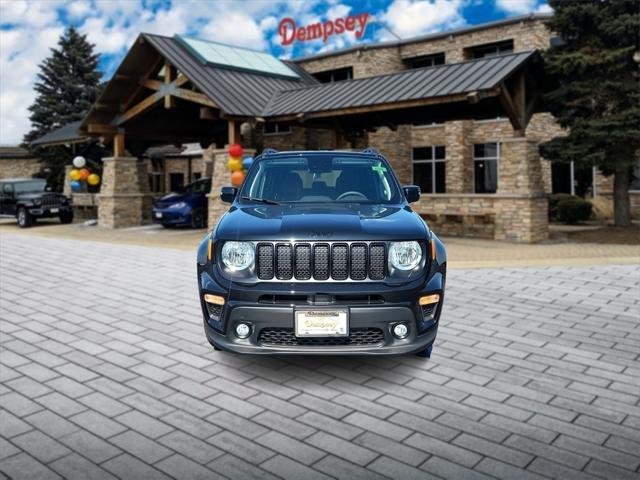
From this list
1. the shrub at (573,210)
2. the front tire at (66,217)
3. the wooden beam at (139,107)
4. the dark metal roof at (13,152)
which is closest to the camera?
the wooden beam at (139,107)

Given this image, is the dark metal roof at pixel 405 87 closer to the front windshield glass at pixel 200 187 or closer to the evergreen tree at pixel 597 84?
the evergreen tree at pixel 597 84

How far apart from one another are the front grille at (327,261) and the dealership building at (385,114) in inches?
424

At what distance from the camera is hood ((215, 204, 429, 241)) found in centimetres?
486

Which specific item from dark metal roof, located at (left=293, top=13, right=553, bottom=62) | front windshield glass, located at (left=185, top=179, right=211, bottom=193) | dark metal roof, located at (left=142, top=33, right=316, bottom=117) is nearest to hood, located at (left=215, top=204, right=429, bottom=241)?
dark metal roof, located at (left=142, top=33, right=316, bottom=117)

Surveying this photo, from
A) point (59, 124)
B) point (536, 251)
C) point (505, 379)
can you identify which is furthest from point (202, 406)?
point (59, 124)

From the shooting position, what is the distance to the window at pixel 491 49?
2717cm

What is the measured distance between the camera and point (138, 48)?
2062 cm

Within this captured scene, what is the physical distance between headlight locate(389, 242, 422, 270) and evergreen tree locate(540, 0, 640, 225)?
1306cm

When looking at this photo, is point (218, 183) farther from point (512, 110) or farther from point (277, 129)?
point (277, 129)

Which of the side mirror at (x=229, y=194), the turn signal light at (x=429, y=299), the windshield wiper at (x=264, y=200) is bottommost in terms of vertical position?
the turn signal light at (x=429, y=299)

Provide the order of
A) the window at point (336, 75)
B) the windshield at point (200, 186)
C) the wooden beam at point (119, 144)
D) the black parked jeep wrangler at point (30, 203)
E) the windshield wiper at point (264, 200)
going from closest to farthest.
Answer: the windshield wiper at point (264, 200) < the windshield at point (200, 186) < the wooden beam at point (119, 144) < the black parked jeep wrangler at point (30, 203) < the window at point (336, 75)

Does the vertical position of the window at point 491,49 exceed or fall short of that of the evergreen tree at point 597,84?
it exceeds it

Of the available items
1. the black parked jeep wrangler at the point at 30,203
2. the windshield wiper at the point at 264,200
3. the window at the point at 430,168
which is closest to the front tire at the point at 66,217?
the black parked jeep wrangler at the point at 30,203

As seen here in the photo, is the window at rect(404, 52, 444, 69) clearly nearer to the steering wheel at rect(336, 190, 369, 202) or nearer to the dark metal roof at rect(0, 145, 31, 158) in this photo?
the steering wheel at rect(336, 190, 369, 202)
